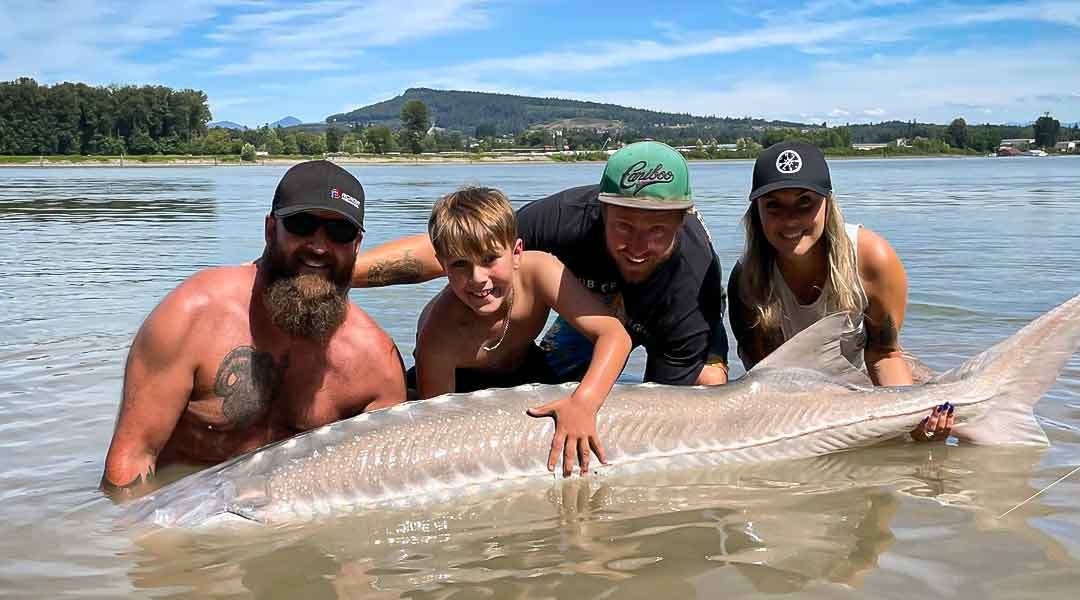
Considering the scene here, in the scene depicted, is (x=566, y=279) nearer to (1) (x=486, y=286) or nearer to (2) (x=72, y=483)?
(1) (x=486, y=286)

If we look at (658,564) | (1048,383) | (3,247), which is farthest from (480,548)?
(3,247)

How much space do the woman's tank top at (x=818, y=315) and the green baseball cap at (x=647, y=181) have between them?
1149 millimetres

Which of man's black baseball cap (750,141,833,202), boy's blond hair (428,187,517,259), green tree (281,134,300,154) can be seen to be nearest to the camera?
boy's blond hair (428,187,517,259)

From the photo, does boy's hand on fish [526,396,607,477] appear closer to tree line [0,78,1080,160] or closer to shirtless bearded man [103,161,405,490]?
shirtless bearded man [103,161,405,490]

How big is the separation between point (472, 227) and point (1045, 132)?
156 meters

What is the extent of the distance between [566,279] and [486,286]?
1.25 feet

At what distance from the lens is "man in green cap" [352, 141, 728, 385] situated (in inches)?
186

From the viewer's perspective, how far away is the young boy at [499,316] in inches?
168

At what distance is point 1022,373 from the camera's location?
15.8 ft

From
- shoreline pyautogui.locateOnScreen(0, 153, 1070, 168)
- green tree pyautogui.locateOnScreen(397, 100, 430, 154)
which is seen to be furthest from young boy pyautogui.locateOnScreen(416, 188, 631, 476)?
green tree pyautogui.locateOnScreen(397, 100, 430, 154)

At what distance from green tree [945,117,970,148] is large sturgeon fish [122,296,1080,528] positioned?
5433 inches

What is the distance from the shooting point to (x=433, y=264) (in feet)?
17.3

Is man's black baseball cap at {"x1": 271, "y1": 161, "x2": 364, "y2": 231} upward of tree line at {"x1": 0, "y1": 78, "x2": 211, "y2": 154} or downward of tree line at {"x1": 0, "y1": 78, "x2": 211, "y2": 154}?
downward

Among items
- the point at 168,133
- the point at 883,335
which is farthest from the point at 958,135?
the point at 883,335
